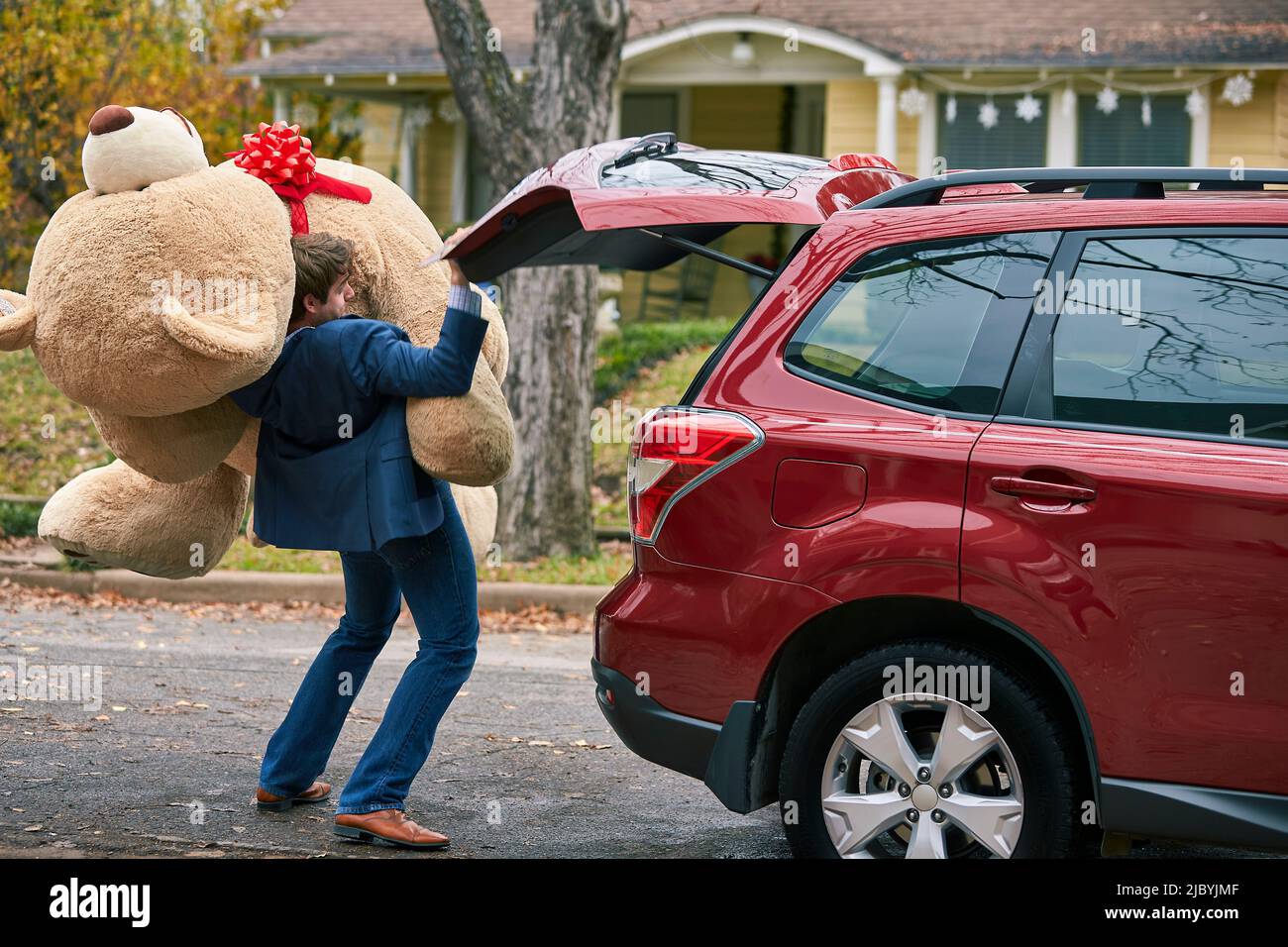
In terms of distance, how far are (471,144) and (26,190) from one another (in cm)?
598

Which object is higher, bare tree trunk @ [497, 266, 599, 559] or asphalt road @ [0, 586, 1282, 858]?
bare tree trunk @ [497, 266, 599, 559]

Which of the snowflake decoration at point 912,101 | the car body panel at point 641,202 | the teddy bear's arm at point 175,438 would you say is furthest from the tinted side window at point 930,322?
the snowflake decoration at point 912,101

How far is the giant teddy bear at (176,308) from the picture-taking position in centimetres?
418

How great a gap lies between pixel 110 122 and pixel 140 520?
4.28ft

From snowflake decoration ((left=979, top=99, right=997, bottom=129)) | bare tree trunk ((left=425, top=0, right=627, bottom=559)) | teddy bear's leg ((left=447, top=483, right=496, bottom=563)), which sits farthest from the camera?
snowflake decoration ((left=979, top=99, right=997, bottom=129))

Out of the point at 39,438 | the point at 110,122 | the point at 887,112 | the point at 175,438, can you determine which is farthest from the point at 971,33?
the point at 110,122

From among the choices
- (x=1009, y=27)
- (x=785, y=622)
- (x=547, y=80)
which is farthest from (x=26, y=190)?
(x=785, y=622)

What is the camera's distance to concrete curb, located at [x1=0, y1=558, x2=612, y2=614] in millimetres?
9391

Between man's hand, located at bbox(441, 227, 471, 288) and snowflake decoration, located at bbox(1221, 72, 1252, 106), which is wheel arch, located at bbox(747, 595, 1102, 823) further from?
snowflake decoration, located at bbox(1221, 72, 1252, 106)

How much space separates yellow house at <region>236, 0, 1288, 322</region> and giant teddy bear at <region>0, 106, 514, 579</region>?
1225 centimetres

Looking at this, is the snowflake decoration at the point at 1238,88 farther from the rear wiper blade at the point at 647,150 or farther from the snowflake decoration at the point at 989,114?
the rear wiper blade at the point at 647,150

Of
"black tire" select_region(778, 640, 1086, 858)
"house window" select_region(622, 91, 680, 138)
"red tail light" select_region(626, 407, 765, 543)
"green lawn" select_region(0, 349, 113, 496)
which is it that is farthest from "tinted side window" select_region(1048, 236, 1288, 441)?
"house window" select_region(622, 91, 680, 138)

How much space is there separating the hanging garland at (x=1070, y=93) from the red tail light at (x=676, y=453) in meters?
13.5

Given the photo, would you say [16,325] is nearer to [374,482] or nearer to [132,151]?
[132,151]
